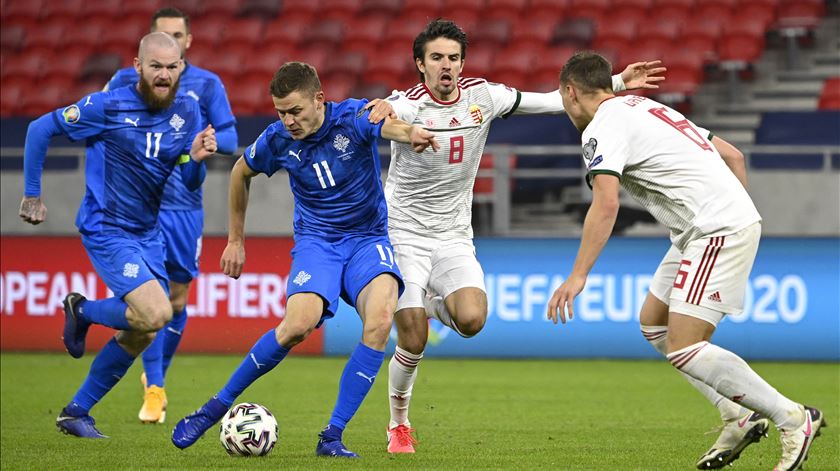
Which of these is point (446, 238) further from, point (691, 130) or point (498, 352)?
point (498, 352)

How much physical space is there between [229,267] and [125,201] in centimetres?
112

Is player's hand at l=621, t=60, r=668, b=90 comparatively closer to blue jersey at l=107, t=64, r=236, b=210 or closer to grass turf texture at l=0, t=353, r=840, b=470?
grass turf texture at l=0, t=353, r=840, b=470

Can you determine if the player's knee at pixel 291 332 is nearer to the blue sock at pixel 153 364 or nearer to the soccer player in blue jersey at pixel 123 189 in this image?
the soccer player in blue jersey at pixel 123 189

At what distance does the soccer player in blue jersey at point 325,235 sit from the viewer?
643 centimetres

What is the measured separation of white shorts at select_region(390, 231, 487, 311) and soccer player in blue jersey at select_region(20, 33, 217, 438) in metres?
1.28

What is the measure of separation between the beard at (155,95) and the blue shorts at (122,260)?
79 cm

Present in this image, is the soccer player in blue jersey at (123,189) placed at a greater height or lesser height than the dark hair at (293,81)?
lesser

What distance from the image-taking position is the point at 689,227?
232 inches

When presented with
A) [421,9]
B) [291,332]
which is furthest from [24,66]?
[291,332]

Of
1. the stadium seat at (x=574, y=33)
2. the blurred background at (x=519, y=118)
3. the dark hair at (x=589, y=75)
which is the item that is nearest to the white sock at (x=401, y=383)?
the dark hair at (x=589, y=75)

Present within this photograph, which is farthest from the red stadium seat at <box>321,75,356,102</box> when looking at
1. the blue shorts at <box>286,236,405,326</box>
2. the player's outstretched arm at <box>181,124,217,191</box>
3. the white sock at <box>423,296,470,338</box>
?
the blue shorts at <box>286,236,405,326</box>

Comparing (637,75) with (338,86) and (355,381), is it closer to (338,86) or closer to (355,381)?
(355,381)

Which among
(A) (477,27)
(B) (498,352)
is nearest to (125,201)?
(B) (498,352)

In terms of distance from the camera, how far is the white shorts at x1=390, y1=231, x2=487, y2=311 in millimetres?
7188
